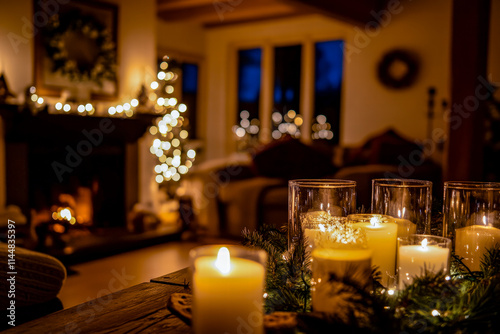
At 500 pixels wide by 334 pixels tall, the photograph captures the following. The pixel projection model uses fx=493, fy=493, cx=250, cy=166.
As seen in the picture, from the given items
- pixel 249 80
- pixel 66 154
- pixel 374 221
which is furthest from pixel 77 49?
pixel 374 221

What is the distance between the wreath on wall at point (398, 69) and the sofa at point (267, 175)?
1450 millimetres

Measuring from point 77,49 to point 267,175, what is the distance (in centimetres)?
210

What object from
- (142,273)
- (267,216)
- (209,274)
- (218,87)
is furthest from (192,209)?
(209,274)

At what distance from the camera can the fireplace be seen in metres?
3.82

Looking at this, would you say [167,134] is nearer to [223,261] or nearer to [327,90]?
[327,90]

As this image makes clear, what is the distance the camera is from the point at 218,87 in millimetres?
7773

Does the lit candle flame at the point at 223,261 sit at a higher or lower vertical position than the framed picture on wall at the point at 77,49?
lower

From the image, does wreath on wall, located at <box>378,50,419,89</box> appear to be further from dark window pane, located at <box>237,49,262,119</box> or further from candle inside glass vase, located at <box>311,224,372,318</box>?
candle inside glass vase, located at <box>311,224,372,318</box>

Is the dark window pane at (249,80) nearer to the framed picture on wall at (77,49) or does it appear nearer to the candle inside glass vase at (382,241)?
the framed picture on wall at (77,49)

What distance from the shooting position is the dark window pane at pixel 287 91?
7.21m

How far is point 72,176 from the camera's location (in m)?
4.47

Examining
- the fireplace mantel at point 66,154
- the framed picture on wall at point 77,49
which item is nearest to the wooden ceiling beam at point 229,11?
the framed picture on wall at point 77,49

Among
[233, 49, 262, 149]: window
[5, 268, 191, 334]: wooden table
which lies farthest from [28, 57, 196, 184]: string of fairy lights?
[5, 268, 191, 334]: wooden table

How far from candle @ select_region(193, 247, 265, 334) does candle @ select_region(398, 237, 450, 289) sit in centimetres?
29
